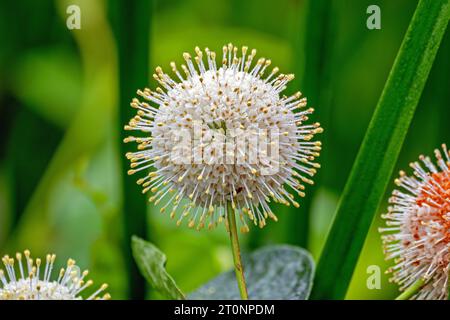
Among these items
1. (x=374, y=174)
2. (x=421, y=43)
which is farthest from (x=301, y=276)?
(x=421, y=43)

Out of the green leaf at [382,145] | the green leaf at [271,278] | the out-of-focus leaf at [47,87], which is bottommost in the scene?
the green leaf at [271,278]

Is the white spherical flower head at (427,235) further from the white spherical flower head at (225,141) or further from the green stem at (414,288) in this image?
the white spherical flower head at (225,141)

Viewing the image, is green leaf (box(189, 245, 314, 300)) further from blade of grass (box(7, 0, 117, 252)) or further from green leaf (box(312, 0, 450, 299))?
blade of grass (box(7, 0, 117, 252))

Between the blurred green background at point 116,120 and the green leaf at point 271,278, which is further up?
the blurred green background at point 116,120

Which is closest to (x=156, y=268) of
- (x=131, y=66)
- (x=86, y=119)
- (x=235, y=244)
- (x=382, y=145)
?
(x=235, y=244)

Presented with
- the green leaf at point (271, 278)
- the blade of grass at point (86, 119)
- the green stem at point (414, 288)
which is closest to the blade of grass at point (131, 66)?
the green leaf at point (271, 278)

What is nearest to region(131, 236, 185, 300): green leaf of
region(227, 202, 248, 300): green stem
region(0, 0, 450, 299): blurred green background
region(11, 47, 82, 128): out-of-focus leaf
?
region(227, 202, 248, 300): green stem
